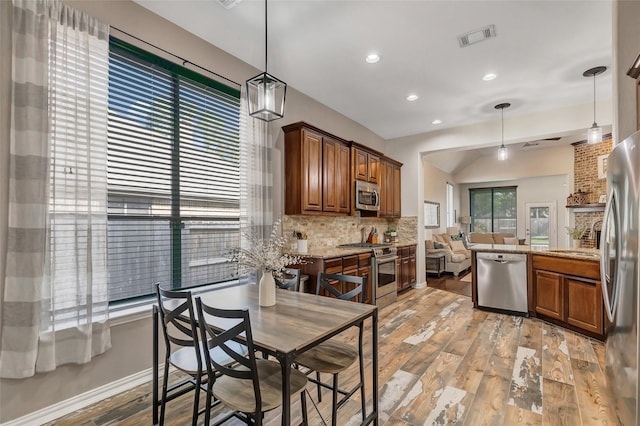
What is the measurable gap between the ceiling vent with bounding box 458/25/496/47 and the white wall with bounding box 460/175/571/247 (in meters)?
8.16

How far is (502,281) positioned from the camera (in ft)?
14.1

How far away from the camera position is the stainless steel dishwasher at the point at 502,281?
4176 millimetres

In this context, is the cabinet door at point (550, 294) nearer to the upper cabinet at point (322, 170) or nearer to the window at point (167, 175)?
the upper cabinet at point (322, 170)

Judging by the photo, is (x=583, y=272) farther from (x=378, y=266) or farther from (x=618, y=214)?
(x=378, y=266)

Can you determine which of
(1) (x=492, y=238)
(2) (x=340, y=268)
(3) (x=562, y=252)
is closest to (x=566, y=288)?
(3) (x=562, y=252)

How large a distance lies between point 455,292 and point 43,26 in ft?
20.9

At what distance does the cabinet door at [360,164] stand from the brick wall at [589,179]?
251 inches

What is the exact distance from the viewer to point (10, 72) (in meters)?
1.91

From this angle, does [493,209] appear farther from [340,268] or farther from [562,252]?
[340,268]

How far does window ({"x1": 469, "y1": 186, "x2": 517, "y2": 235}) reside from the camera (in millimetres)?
10852

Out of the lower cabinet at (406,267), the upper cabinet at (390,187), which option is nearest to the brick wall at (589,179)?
the lower cabinet at (406,267)

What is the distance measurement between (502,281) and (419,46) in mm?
3339

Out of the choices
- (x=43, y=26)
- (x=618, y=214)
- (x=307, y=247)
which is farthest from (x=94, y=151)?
(x=618, y=214)

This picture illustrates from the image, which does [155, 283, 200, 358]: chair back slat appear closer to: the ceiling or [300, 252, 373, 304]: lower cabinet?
[300, 252, 373, 304]: lower cabinet
